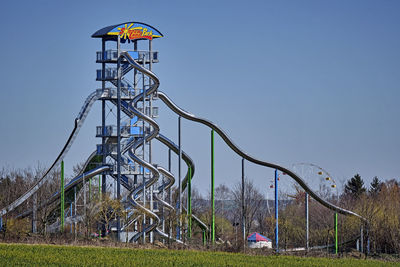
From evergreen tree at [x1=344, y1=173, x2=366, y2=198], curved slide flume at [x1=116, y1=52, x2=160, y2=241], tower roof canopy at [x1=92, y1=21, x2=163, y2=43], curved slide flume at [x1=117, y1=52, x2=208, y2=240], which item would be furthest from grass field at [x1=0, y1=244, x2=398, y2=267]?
evergreen tree at [x1=344, y1=173, x2=366, y2=198]

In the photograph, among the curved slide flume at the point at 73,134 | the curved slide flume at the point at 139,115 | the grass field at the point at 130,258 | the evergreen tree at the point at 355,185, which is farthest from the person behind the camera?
the evergreen tree at the point at 355,185

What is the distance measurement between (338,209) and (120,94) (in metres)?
14.1

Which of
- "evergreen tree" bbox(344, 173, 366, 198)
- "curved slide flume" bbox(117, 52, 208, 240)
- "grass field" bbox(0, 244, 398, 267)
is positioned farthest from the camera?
"evergreen tree" bbox(344, 173, 366, 198)

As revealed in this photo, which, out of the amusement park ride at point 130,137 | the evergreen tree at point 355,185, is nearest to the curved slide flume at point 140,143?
the amusement park ride at point 130,137

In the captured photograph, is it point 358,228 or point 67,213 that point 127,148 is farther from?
point 358,228

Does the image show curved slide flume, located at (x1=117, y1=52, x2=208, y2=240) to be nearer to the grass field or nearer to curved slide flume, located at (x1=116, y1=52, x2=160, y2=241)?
curved slide flume, located at (x1=116, y1=52, x2=160, y2=241)

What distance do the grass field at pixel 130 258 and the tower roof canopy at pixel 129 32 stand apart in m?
13.8

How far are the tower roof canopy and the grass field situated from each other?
13846 millimetres

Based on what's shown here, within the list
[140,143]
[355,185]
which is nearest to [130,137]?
[140,143]

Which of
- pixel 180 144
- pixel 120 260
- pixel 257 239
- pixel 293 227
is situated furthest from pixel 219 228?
pixel 120 260

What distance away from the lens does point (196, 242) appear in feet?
144

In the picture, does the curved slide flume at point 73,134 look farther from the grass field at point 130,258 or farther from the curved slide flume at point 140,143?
the grass field at point 130,258

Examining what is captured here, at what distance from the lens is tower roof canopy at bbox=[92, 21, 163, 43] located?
4594 cm

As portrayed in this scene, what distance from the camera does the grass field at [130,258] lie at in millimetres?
30531
